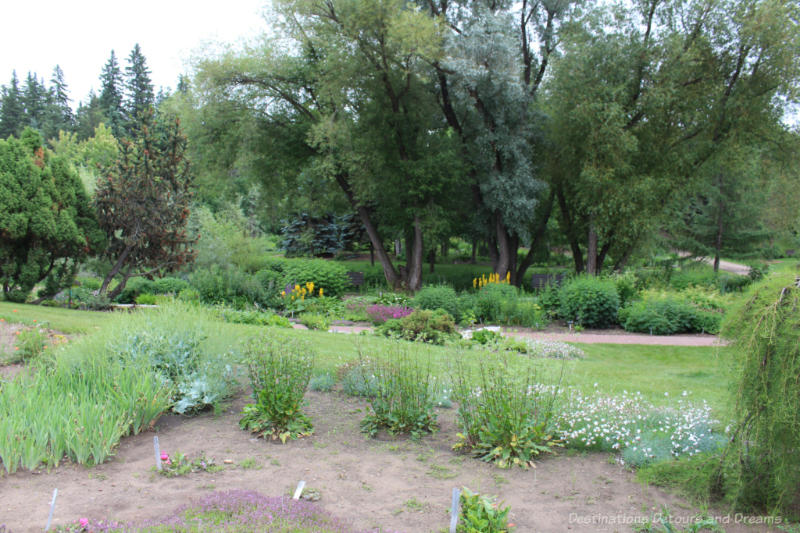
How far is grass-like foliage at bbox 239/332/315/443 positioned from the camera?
4.36m

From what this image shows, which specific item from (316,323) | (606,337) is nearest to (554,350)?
(606,337)

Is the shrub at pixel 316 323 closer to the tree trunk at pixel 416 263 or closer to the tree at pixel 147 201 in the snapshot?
the tree at pixel 147 201

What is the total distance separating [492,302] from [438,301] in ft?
4.15

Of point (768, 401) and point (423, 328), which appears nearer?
point (768, 401)

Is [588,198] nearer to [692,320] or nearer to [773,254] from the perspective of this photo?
[692,320]

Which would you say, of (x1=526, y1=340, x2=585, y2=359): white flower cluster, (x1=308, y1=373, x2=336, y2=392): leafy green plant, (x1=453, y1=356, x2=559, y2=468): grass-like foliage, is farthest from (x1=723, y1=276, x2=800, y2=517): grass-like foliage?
Answer: (x1=526, y1=340, x2=585, y2=359): white flower cluster

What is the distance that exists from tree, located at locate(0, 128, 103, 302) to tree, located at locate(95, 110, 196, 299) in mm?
530

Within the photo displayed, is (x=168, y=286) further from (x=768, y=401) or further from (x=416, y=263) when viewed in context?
(x=768, y=401)

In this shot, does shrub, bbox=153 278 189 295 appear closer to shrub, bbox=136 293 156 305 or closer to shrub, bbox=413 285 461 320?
shrub, bbox=136 293 156 305

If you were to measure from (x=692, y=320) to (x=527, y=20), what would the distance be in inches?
462

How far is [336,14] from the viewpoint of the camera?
15961mm

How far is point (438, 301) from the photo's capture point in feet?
38.5

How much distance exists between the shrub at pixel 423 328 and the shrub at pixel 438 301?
6.91 feet

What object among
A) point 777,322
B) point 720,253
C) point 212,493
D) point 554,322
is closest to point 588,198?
point 554,322
